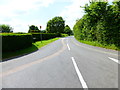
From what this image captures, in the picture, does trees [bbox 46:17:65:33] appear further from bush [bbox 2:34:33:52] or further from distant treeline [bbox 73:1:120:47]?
bush [bbox 2:34:33:52]

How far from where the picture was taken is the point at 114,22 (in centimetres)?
1535

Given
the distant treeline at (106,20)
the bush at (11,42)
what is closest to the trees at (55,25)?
the distant treeline at (106,20)

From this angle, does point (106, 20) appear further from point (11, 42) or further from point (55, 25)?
point (55, 25)

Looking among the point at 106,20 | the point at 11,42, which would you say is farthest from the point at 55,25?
the point at 11,42

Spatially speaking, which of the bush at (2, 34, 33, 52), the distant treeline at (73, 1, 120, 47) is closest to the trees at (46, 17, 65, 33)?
the distant treeline at (73, 1, 120, 47)

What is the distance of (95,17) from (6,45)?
14199mm

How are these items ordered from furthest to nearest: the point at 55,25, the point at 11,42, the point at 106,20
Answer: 1. the point at 55,25
2. the point at 106,20
3. the point at 11,42

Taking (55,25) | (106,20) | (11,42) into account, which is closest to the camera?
(11,42)

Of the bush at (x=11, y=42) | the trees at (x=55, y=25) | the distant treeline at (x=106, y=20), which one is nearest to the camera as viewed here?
the bush at (x=11, y=42)

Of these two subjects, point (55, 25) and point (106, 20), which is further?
point (55, 25)

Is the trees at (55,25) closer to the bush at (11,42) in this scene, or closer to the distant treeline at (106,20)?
the distant treeline at (106,20)

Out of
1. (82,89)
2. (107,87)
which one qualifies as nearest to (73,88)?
(82,89)

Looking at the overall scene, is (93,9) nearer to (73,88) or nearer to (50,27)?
(73,88)

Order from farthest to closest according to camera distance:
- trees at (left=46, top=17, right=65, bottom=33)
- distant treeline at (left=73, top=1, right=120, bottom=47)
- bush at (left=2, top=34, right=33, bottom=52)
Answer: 1. trees at (left=46, top=17, right=65, bottom=33)
2. distant treeline at (left=73, top=1, right=120, bottom=47)
3. bush at (left=2, top=34, right=33, bottom=52)
